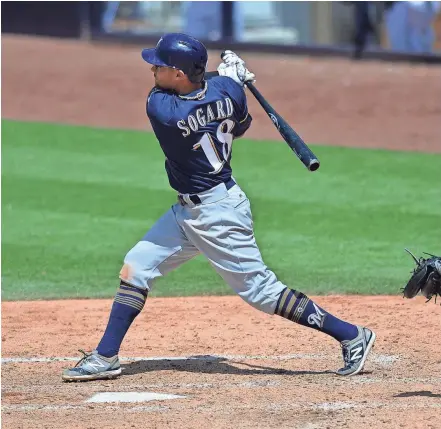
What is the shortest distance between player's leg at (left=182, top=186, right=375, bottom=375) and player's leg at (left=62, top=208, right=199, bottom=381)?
0.13m

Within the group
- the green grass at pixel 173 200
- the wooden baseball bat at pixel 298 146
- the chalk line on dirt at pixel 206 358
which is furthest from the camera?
the green grass at pixel 173 200

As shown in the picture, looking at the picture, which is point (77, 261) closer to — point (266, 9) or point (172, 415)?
point (172, 415)

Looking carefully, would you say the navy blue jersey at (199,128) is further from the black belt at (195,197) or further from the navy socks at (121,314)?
the navy socks at (121,314)

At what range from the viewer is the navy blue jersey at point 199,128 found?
5148 mm

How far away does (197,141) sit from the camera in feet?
17.0

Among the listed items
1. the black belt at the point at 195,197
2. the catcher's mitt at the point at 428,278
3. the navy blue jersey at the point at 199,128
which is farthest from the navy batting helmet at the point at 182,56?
the catcher's mitt at the point at 428,278

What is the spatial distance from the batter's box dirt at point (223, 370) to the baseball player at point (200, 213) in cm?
22

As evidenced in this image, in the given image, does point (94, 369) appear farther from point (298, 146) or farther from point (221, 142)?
point (298, 146)

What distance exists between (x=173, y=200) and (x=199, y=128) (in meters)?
4.97

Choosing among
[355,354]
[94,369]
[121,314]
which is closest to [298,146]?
[355,354]

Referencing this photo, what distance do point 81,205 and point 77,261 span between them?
5.66ft

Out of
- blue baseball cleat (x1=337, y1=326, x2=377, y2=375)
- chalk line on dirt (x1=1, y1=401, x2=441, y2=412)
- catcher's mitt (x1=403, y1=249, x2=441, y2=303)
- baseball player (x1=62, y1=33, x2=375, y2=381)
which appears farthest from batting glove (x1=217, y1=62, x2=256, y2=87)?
chalk line on dirt (x1=1, y1=401, x2=441, y2=412)

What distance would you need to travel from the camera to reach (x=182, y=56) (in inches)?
204

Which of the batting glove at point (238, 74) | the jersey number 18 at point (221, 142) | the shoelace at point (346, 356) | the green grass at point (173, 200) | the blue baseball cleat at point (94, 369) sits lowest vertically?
the green grass at point (173, 200)
